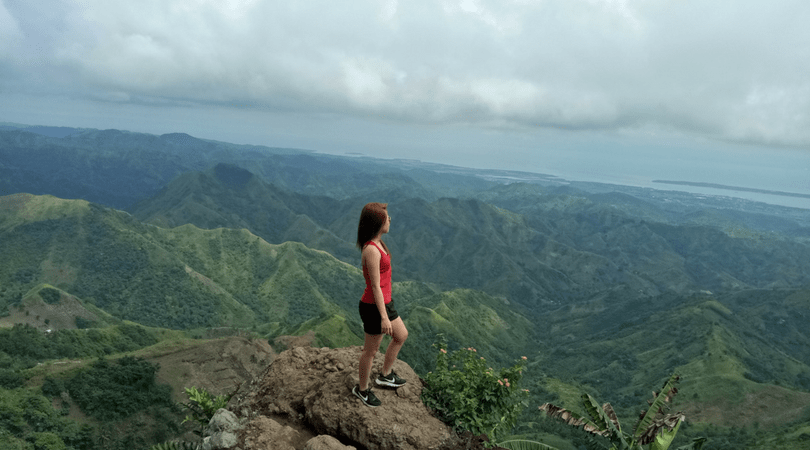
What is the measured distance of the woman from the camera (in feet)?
25.7

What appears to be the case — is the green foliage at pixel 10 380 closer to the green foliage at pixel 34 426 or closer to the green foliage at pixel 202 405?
the green foliage at pixel 34 426

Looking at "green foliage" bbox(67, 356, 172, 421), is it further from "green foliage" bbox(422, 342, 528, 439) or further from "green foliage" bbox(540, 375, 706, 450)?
"green foliage" bbox(540, 375, 706, 450)

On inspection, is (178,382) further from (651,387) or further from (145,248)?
(145,248)

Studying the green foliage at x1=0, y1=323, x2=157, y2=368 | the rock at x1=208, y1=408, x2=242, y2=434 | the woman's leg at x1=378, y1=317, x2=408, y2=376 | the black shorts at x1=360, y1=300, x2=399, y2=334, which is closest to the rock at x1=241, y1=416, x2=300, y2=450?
the rock at x1=208, y1=408, x2=242, y2=434

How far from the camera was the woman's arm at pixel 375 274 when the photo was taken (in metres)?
A: 7.76

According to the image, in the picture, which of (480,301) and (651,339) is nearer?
(651,339)

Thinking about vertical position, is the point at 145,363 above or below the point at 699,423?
above

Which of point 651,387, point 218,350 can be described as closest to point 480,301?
point 651,387

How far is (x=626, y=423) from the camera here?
74.9m

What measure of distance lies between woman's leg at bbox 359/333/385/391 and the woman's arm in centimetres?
75

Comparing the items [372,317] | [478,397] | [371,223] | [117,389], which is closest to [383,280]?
[372,317]

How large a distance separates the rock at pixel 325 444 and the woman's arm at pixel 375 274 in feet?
8.25

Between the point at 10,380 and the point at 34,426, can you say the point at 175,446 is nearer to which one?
the point at 34,426

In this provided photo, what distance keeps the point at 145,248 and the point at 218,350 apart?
138504 mm
